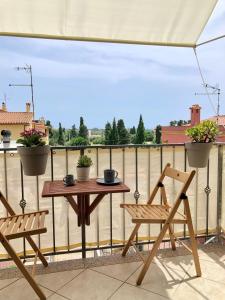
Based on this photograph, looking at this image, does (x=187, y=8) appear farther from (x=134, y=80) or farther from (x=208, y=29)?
(x=134, y=80)

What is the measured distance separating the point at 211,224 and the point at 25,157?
2.14 metres

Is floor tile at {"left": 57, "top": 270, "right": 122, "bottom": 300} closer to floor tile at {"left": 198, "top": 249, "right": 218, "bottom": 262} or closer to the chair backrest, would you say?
the chair backrest

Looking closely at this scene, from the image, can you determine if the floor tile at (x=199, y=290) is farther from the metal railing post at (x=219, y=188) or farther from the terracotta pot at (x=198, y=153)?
the terracotta pot at (x=198, y=153)

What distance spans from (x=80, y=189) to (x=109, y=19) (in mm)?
1474

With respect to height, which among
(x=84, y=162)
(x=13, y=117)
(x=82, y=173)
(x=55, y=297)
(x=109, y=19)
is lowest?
(x=55, y=297)

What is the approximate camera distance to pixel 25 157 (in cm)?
223

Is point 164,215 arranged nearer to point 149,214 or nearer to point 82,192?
point 149,214

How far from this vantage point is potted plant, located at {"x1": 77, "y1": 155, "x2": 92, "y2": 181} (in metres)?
2.43

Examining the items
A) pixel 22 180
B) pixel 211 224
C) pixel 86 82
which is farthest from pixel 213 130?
pixel 86 82

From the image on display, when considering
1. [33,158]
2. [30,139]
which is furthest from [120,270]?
[30,139]

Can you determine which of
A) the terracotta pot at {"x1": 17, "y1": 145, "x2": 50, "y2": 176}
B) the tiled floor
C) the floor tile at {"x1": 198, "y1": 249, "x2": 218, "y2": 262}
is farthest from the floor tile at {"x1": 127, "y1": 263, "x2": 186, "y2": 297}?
the terracotta pot at {"x1": 17, "y1": 145, "x2": 50, "y2": 176}

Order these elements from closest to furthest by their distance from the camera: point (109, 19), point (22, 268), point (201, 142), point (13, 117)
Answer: point (22, 268)
point (109, 19)
point (201, 142)
point (13, 117)

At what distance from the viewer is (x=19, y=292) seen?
203 centimetres

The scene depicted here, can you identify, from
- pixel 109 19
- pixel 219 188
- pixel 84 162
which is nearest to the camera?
pixel 109 19
